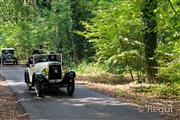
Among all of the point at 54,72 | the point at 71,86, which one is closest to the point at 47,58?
the point at 54,72

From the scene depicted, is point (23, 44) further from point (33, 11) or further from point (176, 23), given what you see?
point (176, 23)

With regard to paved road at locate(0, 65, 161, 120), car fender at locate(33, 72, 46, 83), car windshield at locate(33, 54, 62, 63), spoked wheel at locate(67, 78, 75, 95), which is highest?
car windshield at locate(33, 54, 62, 63)

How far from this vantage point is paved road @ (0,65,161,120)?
12250mm

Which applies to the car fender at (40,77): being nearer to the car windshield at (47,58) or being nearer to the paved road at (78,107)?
the paved road at (78,107)

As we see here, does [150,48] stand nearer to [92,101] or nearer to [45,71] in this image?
[45,71]

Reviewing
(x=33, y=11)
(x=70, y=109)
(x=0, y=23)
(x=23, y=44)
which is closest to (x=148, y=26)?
(x=70, y=109)

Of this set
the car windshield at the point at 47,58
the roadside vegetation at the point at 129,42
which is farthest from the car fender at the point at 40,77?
the roadside vegetation at the point at 129,42

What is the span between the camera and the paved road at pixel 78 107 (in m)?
12.2

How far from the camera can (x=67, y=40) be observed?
121 feet

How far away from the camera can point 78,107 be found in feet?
46.3

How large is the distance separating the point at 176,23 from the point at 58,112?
487 cm

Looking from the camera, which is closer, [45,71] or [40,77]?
[40,77]

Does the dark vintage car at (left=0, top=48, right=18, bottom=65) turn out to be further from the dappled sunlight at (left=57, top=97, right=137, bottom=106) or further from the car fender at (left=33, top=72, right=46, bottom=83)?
the dappled sunlight at (left=57, top=97, right=137, bottom=106)

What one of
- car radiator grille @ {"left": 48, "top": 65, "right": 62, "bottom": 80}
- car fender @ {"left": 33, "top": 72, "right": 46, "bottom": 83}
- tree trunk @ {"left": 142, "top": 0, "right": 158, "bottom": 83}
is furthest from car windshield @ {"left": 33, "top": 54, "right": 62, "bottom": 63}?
tree trunk @ {"left": 142, "top": 0, "right": 158, "bottom": 83}
